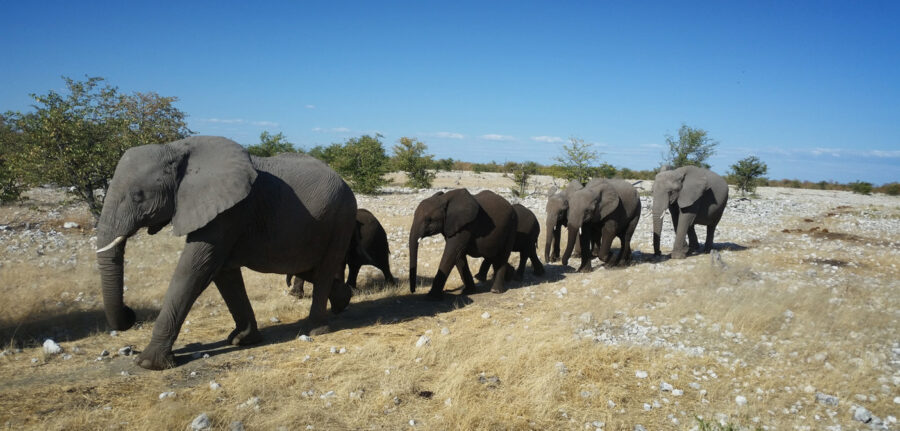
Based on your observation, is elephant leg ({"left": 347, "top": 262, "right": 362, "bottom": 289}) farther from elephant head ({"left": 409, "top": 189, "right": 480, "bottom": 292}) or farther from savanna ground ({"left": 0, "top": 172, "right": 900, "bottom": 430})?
elephant head ({"left": 409, "top": 189, "right": 480, "bottom": 292})

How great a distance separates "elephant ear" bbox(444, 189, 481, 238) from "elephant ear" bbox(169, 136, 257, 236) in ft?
13.4

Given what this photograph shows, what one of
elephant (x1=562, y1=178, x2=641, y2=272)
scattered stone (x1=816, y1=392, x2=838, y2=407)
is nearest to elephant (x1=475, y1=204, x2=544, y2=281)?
elephant (x1=562, y1=178, x2=641, y2=272)

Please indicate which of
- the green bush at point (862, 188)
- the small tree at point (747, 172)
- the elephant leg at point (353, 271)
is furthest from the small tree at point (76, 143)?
the green bush at point (862, 188)

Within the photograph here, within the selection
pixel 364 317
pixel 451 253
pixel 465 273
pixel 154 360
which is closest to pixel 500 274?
pixel 465 273

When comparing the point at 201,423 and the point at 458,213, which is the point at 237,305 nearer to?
the point at 201,423

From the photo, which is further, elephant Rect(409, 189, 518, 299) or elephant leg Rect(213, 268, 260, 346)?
elephant Rect(409, 189, 518, 299)

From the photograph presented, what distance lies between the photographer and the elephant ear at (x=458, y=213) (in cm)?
931

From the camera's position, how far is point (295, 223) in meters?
6.71

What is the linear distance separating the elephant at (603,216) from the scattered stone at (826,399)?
6.82m

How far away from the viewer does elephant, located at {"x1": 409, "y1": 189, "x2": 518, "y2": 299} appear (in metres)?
9.28

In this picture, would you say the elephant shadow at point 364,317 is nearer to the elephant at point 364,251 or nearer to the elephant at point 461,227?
the elephant at point 461,227

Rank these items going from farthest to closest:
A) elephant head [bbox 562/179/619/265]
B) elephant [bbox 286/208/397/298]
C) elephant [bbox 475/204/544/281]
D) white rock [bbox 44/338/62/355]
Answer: elephant head [bbox 562/179/619/265], elephant [bbox 475/204/544/281], elephant [bbox 286/208/397/298], white rock [bbox 44/338/62/355]

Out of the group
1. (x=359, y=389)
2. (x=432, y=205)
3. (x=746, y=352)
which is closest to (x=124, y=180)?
(x=359, y=389)

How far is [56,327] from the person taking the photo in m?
7.20
